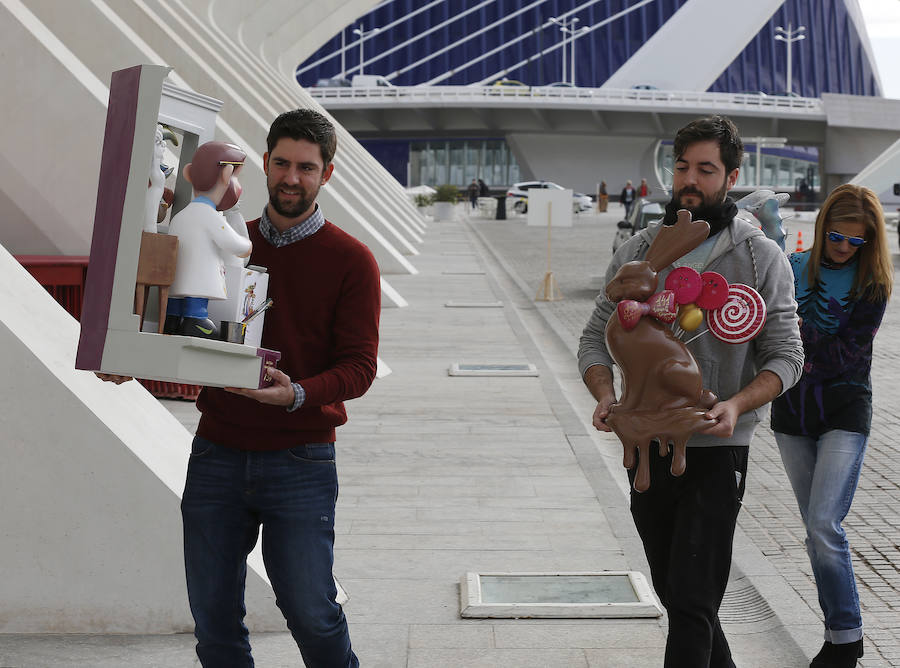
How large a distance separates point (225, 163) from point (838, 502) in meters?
2.42

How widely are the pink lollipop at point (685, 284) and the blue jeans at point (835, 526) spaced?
1.27 meters

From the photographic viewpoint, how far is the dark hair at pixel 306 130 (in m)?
3.06

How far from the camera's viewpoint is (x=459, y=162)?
323 ft

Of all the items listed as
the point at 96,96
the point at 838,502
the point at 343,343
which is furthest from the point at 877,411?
the point at 343,343

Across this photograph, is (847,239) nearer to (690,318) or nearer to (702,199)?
(702,199)

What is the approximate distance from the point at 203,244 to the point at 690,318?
1.28 meters

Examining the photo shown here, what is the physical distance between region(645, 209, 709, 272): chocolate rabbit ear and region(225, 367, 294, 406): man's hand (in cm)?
103

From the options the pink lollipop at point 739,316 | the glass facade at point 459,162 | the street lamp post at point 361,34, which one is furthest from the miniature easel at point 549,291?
the glass facade at point 459,162

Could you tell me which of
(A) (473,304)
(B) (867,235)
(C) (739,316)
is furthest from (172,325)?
(A) (473,304)

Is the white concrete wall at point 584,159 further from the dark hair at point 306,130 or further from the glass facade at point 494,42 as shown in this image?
the dark hair at point 306,130

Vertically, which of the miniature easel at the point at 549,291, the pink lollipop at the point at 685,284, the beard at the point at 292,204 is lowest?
the miniature easel at the point at 549,291

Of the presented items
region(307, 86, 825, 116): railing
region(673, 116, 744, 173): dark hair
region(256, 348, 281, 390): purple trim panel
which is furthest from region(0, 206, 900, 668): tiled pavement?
region(307, 86, 825, 116): railing

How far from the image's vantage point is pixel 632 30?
10312 cm

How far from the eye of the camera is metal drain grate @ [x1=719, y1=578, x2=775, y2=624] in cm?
488
